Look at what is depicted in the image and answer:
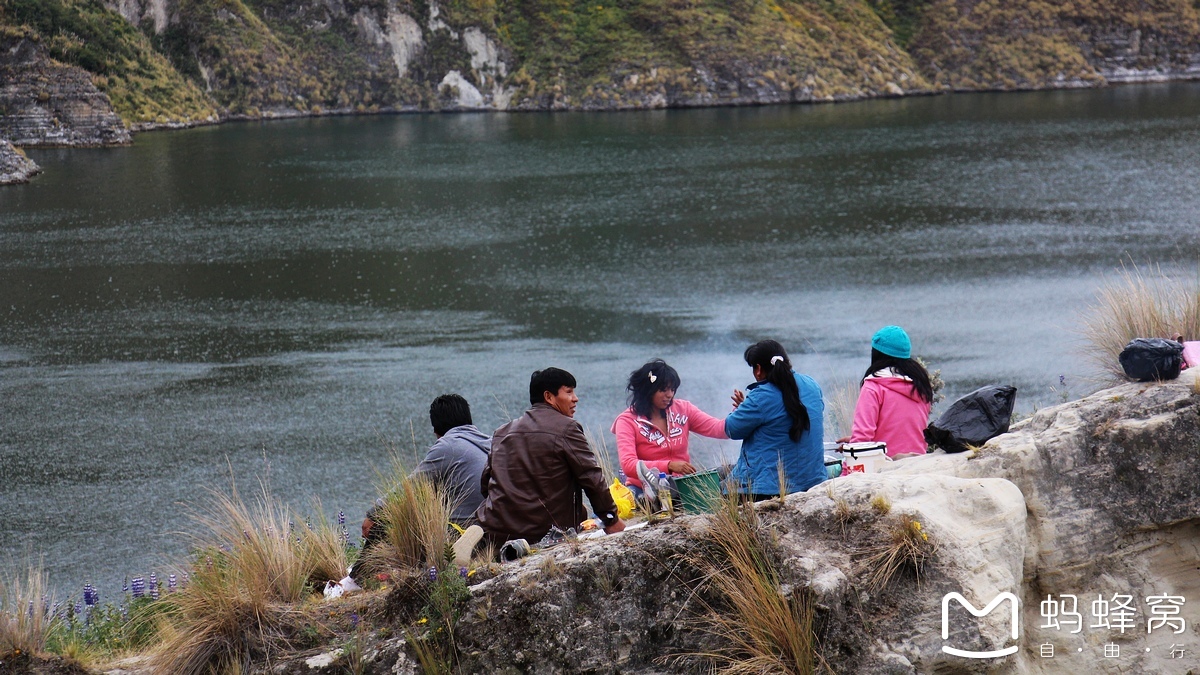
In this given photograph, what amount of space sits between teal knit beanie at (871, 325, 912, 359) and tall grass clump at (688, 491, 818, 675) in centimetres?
217

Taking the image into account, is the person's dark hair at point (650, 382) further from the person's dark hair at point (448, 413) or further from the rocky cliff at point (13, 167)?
the rocky cliff at point (13, 167)

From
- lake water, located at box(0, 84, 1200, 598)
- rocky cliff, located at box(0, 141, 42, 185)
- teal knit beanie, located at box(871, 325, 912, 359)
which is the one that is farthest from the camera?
rocky cliff, located at box(0, 141, 42, 185)

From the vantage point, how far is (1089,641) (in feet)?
15.0

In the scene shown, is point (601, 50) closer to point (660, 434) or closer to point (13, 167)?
point (13, 167)

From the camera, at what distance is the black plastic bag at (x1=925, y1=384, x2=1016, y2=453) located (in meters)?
5.61

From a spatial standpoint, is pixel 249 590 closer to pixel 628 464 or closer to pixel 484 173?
pixel 628 464

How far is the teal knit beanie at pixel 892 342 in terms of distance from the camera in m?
6.44

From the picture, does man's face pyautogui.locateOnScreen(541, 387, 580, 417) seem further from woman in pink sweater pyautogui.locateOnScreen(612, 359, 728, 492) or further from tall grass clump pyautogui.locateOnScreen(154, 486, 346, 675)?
tall grass clump pyautogui.locateOnScreen(154, 486, 346, 675)

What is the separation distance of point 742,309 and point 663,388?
12.8 metres

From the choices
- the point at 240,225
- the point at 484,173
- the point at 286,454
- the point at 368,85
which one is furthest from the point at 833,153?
the point at 368,85

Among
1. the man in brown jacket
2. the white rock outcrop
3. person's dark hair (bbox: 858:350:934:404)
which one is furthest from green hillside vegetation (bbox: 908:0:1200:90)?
the man in brown jacket

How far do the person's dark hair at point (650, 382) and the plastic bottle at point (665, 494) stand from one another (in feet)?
2.10

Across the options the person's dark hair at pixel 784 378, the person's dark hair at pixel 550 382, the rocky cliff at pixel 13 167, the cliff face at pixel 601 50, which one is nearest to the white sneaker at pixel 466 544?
the person's dark hair at pixel 550 382

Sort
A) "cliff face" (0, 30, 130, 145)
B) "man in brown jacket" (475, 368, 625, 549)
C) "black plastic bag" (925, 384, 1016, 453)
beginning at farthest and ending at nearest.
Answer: "cliff face" (0, 30, 130, 145) < "black plastic bag" (925, 384, 1016, 453) < "man in brown jacket" (475, 368, 625, 549)
